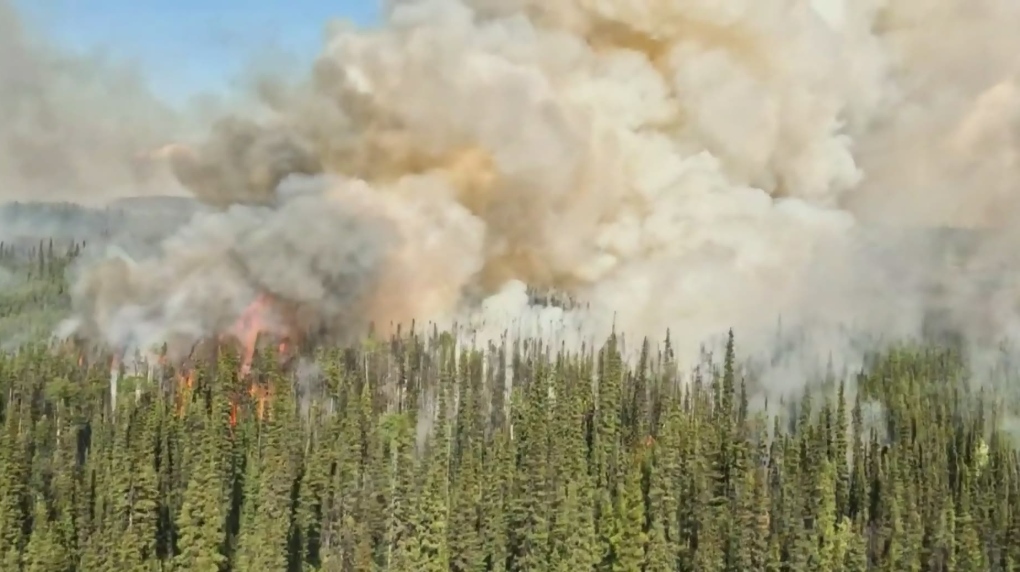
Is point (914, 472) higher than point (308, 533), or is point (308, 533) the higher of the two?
point (914, 472)

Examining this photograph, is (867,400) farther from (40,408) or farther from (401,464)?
(40,408)

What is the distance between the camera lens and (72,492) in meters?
99.4

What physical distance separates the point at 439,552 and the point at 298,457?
75.9 feet

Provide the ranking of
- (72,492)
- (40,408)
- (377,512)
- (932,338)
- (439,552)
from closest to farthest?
Answer: (439,552), (377,512), (72,492), (40,408), (932,338)

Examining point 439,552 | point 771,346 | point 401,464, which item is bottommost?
point 439,552

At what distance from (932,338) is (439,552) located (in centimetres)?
13656

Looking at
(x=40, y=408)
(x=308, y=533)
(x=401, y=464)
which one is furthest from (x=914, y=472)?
(x=40, y=408)

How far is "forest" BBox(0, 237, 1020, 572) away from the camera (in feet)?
284

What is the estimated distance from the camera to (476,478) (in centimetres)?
9750

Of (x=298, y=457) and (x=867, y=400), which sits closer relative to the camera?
(x=298, y=457)

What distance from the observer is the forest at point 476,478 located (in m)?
86.4

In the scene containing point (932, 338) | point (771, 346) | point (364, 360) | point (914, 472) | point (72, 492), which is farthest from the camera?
point (932, 338)

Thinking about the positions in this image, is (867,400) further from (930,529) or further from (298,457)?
(298,457)

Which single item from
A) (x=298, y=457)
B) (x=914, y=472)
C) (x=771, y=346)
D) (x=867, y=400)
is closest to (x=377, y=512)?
(x=298, y=457)
